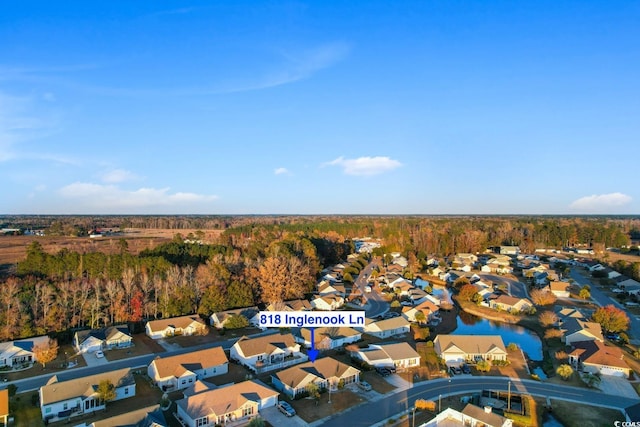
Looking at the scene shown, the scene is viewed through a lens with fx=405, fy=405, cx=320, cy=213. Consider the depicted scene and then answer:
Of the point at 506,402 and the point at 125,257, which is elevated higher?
the point at 125,257

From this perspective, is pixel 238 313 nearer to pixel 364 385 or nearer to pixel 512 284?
pixel 364 385

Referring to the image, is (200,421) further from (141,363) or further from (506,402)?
(506,402)

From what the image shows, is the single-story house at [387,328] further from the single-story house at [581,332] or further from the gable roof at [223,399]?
the gable roof at [223,399]

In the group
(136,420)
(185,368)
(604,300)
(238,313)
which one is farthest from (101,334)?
(604,300)

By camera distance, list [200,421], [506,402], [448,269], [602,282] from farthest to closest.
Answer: [448,269]
[602,282]
[506,402]
[200,421]

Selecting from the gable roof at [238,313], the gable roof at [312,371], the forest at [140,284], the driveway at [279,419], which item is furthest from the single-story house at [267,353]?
the forest at [140,284]

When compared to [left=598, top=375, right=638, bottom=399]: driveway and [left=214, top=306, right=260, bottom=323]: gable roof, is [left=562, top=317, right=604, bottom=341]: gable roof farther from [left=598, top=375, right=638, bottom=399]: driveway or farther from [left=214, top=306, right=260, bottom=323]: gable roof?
[left=214, top=306, right=260, bottom=323]: gable roof

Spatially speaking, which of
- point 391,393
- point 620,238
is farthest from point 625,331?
point 620,238

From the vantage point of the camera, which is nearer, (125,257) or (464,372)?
(464,372)
